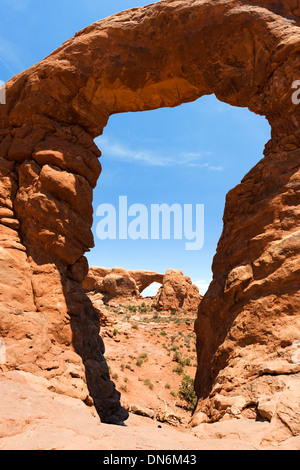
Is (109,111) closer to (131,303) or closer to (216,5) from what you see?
(216,5)

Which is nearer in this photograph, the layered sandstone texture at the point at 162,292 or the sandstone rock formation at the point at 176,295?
the sandstone rock formation at the point at 176,295

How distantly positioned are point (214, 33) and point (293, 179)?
4.19 m

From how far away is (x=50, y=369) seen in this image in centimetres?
478

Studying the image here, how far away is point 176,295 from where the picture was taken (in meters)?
29.4

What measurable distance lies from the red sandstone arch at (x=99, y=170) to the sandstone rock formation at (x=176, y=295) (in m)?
22.1

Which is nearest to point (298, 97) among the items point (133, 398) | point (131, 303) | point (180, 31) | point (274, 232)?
point (274, 232)

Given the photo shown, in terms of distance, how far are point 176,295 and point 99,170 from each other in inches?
927

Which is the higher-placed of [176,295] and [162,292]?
[162,292]

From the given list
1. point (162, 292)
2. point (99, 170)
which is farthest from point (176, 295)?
point (99, 170)

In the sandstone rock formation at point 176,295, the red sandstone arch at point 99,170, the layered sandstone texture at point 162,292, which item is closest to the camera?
the red sandstone arch at point 99,170

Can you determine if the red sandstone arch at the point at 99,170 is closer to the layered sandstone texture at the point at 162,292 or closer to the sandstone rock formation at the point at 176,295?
the sandstone rock formation at the point at 176,295

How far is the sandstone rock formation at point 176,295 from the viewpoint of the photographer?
28781 mm

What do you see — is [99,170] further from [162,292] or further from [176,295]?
[176,295]

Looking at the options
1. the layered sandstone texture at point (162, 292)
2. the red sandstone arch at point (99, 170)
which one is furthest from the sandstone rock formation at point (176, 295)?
the red sandstone arch at point (99, 170)
